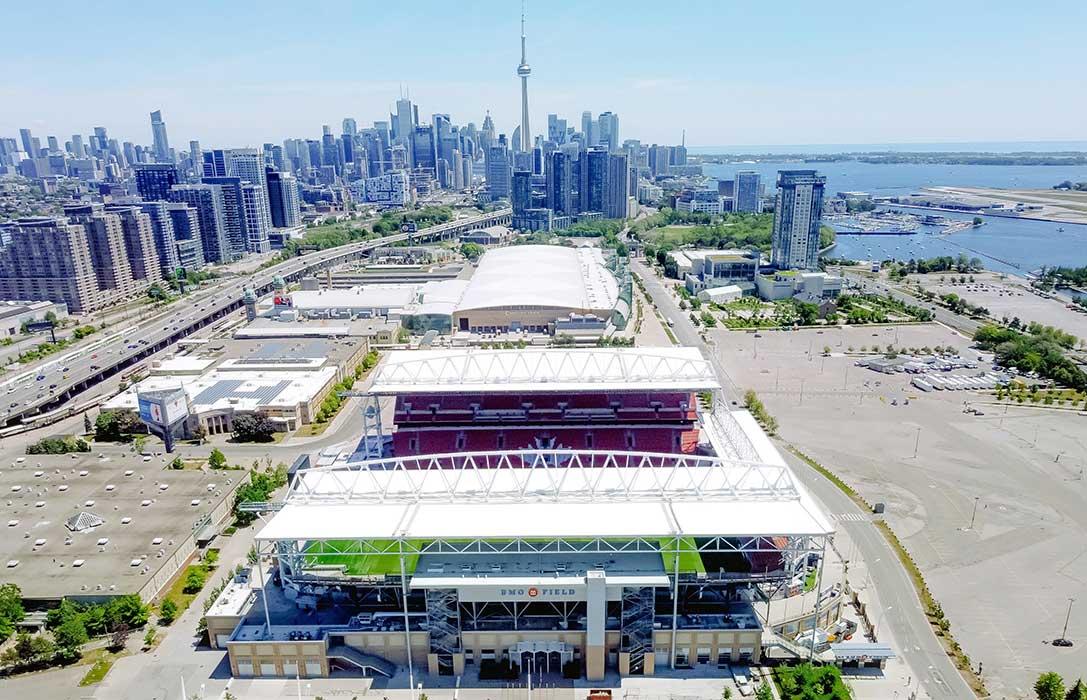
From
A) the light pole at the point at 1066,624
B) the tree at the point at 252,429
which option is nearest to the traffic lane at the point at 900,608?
the light pole at the point at 1066,624

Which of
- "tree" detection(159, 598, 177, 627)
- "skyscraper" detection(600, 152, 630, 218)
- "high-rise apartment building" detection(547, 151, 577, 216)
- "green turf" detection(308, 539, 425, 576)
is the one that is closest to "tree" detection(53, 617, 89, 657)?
"tree" detection(159, 598, 177, 627)

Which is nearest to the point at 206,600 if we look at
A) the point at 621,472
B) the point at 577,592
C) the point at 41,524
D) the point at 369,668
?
the point at 369,668

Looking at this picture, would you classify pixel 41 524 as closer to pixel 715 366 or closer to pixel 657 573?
pixel 657 573

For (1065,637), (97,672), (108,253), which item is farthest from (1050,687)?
(108,253)

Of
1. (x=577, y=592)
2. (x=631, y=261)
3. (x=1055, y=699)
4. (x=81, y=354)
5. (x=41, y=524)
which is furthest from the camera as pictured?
(x=631, y=261)

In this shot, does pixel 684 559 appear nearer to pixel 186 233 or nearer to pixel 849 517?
pixel 849 517

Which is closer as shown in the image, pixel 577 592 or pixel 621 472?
pixel 577 592

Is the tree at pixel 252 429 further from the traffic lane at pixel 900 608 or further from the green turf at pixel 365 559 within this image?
the traffic lane at pixel 900 608

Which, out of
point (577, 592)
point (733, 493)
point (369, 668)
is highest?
point (733, 493)

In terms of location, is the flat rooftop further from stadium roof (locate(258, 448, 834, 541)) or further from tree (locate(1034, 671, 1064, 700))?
tree (locate(1034, 671, 1064, 700))
